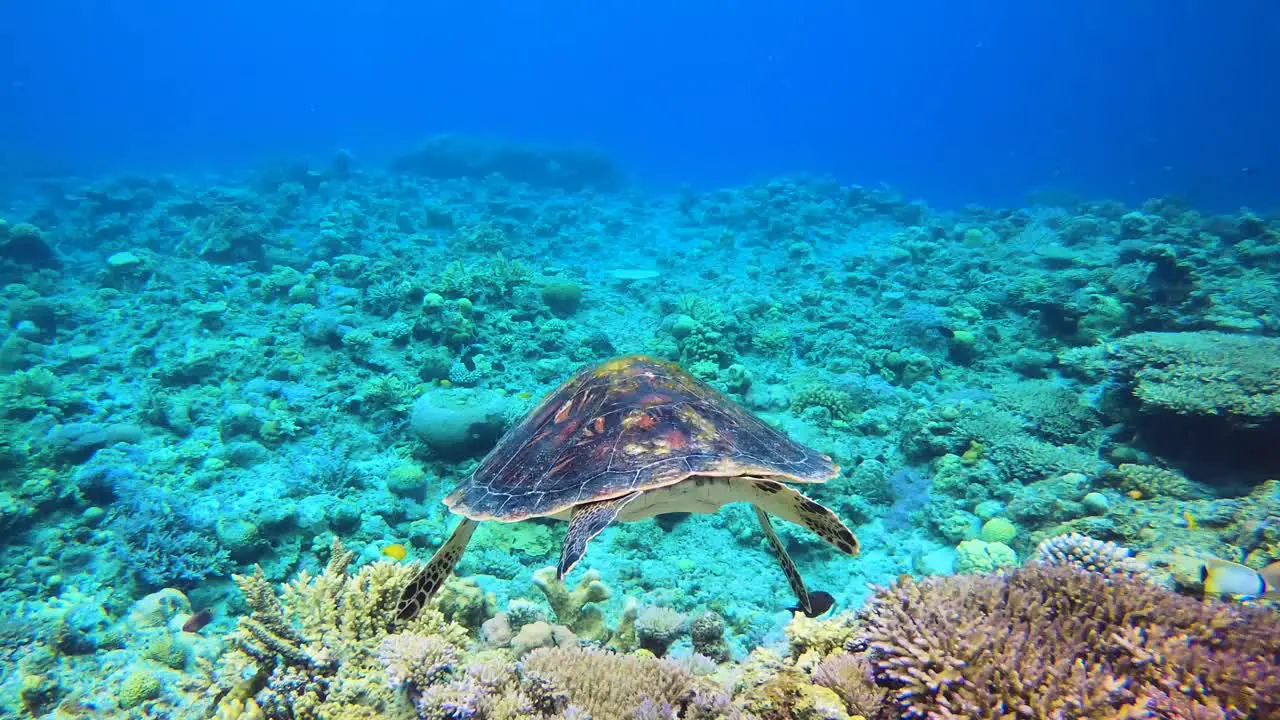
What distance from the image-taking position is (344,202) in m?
23.7

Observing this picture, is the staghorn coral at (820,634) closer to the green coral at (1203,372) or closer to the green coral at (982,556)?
the green coral at (982,556)

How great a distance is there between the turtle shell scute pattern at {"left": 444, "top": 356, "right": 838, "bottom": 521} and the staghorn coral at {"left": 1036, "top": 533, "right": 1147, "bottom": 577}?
156 cm

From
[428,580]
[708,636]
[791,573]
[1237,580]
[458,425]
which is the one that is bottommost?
[458,425]

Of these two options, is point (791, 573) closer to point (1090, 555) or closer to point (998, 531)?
point (1090, 555)

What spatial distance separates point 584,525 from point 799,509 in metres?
1.68

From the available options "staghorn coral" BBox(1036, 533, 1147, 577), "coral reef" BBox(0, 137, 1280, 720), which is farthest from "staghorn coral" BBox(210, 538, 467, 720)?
"staghorn coral" BBox(1036, 533, 1147, 577)

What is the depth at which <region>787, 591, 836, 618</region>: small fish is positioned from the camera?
4632 mm

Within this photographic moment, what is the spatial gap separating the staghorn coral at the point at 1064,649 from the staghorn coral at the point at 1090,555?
692 millimetres

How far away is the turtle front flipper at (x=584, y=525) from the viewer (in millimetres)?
2881

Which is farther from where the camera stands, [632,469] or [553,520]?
[553,520]

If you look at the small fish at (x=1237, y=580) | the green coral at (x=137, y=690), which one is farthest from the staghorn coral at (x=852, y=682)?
the green coral at (x=137, y=690)

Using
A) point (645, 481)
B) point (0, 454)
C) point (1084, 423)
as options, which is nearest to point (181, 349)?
point (0, 454)

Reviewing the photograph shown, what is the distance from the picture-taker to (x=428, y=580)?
380 centimetres

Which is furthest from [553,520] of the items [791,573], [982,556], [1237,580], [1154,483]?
[1154,483]
